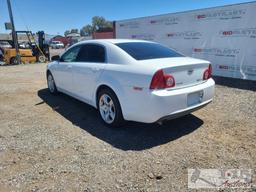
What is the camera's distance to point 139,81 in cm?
371

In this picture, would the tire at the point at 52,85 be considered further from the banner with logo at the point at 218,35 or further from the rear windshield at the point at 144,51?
the banner with logo at the point at 218,35

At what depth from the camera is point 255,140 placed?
3.89 meters

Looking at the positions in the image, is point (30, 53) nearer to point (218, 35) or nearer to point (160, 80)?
point (218, 35)

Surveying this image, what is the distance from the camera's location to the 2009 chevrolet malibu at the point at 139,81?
3631mm

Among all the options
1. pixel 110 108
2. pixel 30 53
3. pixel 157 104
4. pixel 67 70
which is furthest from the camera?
pixel 30 53

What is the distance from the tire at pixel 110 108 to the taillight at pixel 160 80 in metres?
0.86

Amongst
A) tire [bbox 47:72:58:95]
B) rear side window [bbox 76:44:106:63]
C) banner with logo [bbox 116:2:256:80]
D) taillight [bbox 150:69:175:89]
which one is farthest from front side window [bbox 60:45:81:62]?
banner with logo [bbox 116:2:256:80]

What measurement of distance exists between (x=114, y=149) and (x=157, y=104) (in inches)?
37.2

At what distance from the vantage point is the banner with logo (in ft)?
28.3

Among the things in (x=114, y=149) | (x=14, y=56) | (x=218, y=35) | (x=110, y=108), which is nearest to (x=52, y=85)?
(x=110, y=108)

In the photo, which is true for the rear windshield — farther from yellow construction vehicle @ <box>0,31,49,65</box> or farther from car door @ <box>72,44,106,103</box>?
yellow construction vehicle @ <box>0,31,49,65</box>

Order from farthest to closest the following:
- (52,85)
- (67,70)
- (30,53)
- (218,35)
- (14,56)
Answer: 1. (30,53)
2. (14,56)
3. (218,35)
4. (52,85)
5. (67,70)

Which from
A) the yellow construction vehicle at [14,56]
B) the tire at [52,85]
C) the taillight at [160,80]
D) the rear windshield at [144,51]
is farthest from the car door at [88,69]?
the yellow construction vehicle at [14,56]

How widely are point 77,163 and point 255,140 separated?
110 inches
